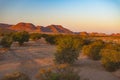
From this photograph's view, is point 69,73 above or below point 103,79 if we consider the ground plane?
above

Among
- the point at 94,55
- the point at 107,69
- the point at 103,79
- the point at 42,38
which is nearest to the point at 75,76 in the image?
the point at 103,79

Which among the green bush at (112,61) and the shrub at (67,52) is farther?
the shrub at (67,52)

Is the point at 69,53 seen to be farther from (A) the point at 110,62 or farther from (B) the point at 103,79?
(B) the point at 103,79

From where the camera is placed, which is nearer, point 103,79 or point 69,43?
point 103,79

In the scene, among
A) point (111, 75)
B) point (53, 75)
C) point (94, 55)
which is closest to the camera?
point (53, 75)

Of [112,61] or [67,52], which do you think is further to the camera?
[67,52]

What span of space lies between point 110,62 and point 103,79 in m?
4.27

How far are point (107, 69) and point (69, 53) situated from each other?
4483 mm

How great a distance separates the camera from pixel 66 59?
26828 mm

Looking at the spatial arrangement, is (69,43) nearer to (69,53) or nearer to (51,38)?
(69,53)

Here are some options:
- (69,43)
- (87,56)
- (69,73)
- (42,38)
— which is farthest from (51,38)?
(69,73)

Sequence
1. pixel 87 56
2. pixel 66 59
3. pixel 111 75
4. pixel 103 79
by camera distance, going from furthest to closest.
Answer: pixel 87 56, pixel 66 59, pixel 111 75, pixel 103 79

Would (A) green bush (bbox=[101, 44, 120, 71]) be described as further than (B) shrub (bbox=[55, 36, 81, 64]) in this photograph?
No

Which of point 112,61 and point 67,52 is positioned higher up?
point 67,52
